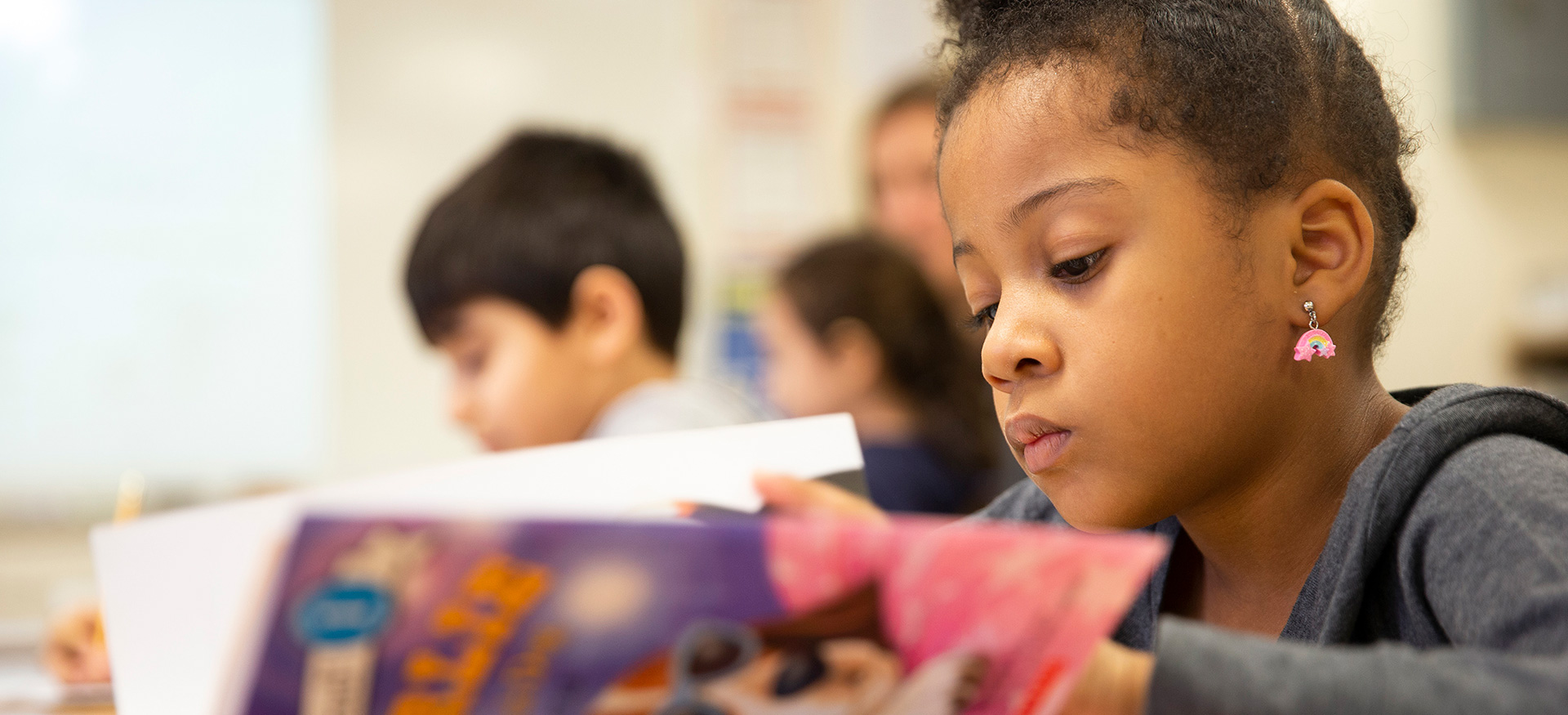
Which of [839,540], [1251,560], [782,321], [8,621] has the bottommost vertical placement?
[8,621]

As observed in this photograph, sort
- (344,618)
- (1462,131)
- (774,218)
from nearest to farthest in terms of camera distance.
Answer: (344,618)
(1462,131)
(774,218)

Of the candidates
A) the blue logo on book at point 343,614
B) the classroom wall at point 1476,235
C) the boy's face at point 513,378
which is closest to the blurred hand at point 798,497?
the blue logo on book at point 343,614

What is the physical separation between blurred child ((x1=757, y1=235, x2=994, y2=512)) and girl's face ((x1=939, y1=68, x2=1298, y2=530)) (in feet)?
4.15

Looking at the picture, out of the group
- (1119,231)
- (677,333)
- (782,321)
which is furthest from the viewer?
(782,321)

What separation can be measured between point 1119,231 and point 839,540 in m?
0.28

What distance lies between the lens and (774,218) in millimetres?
2572

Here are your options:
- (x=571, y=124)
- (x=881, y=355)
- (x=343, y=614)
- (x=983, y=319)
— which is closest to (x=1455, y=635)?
(x=983, y=319)

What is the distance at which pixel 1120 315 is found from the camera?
54 centimetres

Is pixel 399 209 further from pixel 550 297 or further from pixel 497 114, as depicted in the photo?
pixel 550 297

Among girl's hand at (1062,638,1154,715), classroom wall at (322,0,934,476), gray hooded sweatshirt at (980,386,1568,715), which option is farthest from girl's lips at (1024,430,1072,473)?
classroom wall at (322,0,934,476)

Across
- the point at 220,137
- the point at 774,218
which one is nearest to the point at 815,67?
the point at 774,218

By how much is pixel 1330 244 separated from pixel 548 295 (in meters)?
0.90

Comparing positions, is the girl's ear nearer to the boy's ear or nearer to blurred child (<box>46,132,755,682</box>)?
blurred child (<box>46,132,755,682</box>)

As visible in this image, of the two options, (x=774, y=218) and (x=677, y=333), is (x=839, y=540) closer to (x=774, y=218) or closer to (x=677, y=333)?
(x=677, y=333)
